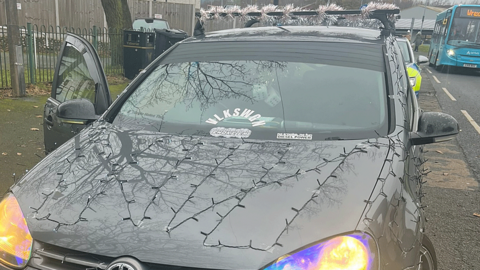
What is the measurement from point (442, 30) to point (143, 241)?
76.6ft

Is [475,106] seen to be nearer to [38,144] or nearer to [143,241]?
[38,144]

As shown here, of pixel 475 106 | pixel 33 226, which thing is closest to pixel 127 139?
pixel 33 226

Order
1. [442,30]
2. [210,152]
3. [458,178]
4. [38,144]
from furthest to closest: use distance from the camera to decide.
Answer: [442,30] → [38,144] → [458,178] → [210,152]

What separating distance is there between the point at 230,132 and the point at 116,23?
12.1 metres

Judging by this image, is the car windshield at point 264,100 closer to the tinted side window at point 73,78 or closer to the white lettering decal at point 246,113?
the white lettering decal at point 246,113

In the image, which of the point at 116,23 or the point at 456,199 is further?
the point at 116,23

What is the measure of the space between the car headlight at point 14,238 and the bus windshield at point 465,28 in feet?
70.6

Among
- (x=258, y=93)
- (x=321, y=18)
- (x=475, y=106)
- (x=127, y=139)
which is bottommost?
(x=475, y=106)

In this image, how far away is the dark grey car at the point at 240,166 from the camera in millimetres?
1675

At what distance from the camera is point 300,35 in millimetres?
3273

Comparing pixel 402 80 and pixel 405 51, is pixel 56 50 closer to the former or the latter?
pixel 405 51

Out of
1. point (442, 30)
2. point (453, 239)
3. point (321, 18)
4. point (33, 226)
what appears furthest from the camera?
point (442, 30)

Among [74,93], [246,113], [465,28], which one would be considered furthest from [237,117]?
[465,28]

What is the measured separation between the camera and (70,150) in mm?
2477
